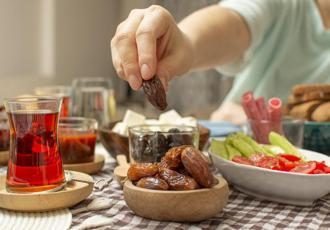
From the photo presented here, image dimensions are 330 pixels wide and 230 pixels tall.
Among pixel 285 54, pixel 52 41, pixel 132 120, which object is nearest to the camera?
pixel 132 120

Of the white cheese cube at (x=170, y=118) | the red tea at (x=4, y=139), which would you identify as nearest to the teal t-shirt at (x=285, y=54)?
the white cheese cube at (x=170, y=118)

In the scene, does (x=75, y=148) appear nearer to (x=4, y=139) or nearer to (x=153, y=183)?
(x=4, y=139)

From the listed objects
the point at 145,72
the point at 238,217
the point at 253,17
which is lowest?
the point at 238,217

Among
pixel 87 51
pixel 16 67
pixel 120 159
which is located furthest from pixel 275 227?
pixel 87 51

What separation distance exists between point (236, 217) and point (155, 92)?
271 millimetres

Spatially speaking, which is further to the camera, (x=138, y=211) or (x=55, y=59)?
(x=55, y=59)

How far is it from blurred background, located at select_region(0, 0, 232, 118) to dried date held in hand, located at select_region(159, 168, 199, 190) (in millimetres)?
1663

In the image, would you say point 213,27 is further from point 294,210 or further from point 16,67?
point 16,67

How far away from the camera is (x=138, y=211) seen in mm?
728

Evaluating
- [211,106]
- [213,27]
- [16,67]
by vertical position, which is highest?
[213,27]

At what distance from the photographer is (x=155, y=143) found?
0.88m

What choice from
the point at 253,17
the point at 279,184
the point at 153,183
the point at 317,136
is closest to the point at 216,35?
the point at 253,17

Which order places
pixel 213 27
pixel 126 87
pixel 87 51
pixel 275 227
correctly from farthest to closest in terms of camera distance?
1. pixel 126 87
2. pixel 87 51
3. pixel 213 27
4. pixel 275 227

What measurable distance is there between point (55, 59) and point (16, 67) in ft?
0.73
